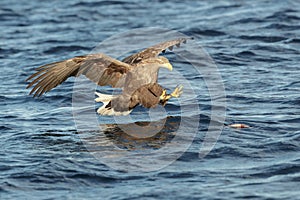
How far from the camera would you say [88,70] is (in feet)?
30.2

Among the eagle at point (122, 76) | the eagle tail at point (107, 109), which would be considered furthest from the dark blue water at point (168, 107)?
the eagle at point (122, 76)

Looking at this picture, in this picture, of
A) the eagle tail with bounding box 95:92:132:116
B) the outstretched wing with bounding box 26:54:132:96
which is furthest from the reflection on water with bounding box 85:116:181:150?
the outstretched wing with bounding box 26:54:132:96

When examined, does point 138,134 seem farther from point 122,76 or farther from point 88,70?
point 88,70

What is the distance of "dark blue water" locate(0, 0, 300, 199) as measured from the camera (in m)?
7.56

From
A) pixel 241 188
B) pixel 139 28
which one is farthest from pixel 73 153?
pixel 139 28

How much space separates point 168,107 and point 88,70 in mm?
2035

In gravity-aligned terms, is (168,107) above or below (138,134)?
above

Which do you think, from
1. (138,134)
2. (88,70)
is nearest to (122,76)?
(88,70)

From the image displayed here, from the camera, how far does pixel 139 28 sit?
16625 mm

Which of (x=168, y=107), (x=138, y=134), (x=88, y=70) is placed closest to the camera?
(x=88, y=70)

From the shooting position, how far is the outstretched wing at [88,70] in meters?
9.06

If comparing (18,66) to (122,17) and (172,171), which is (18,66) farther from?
(172,171)

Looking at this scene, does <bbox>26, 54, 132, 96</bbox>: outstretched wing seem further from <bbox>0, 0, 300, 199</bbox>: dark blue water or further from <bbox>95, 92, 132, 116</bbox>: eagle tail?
<bbox>0, 0, 300, 199</bbox>: dark blue water

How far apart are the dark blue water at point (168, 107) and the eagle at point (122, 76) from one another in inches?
19.9
